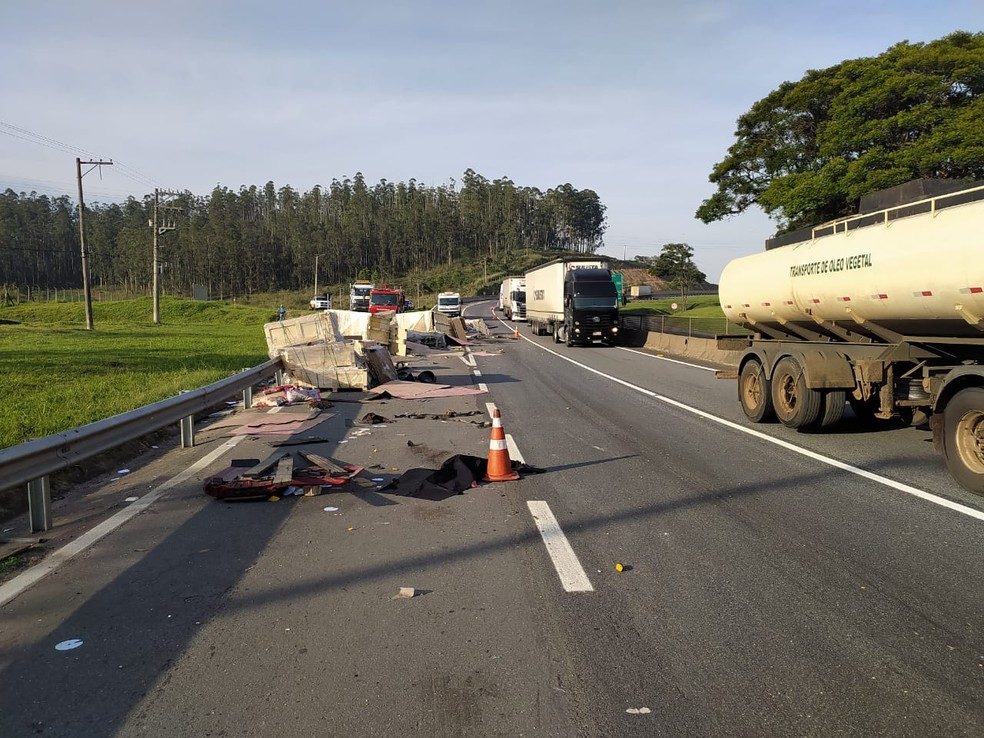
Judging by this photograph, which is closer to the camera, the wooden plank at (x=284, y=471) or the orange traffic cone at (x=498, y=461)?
the wooden plank at (x=284, y=471)

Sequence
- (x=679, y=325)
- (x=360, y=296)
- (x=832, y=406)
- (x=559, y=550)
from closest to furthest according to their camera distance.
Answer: (x=559, y=550)
(x=832, y=406)
(x=679, y=325)
(x=360, y=296)

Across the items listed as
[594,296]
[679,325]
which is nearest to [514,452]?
[679,325]

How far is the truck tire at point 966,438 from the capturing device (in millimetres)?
7203

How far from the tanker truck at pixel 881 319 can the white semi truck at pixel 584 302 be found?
19436 mm

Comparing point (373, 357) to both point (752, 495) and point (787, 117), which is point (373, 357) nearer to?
point (752, 495)

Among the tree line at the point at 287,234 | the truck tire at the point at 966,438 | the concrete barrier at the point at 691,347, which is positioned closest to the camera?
the truck tire at the point at 966,438

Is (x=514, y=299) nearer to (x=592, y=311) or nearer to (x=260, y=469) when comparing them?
(x=592, y=311)

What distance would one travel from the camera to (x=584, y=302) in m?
32.4

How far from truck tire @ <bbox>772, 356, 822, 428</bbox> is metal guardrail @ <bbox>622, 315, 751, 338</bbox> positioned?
444 inches

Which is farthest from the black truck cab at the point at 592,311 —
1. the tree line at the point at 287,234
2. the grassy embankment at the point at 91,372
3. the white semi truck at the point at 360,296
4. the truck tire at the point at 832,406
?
the tree line at the point at 287,234

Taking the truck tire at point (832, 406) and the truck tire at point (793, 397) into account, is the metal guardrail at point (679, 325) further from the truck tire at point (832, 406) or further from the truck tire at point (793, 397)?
the truck tire at point (832, 406)

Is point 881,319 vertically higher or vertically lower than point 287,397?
higher

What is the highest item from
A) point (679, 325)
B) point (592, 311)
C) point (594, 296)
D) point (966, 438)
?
point (594, 296)

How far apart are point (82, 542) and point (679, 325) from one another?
25.6 m
